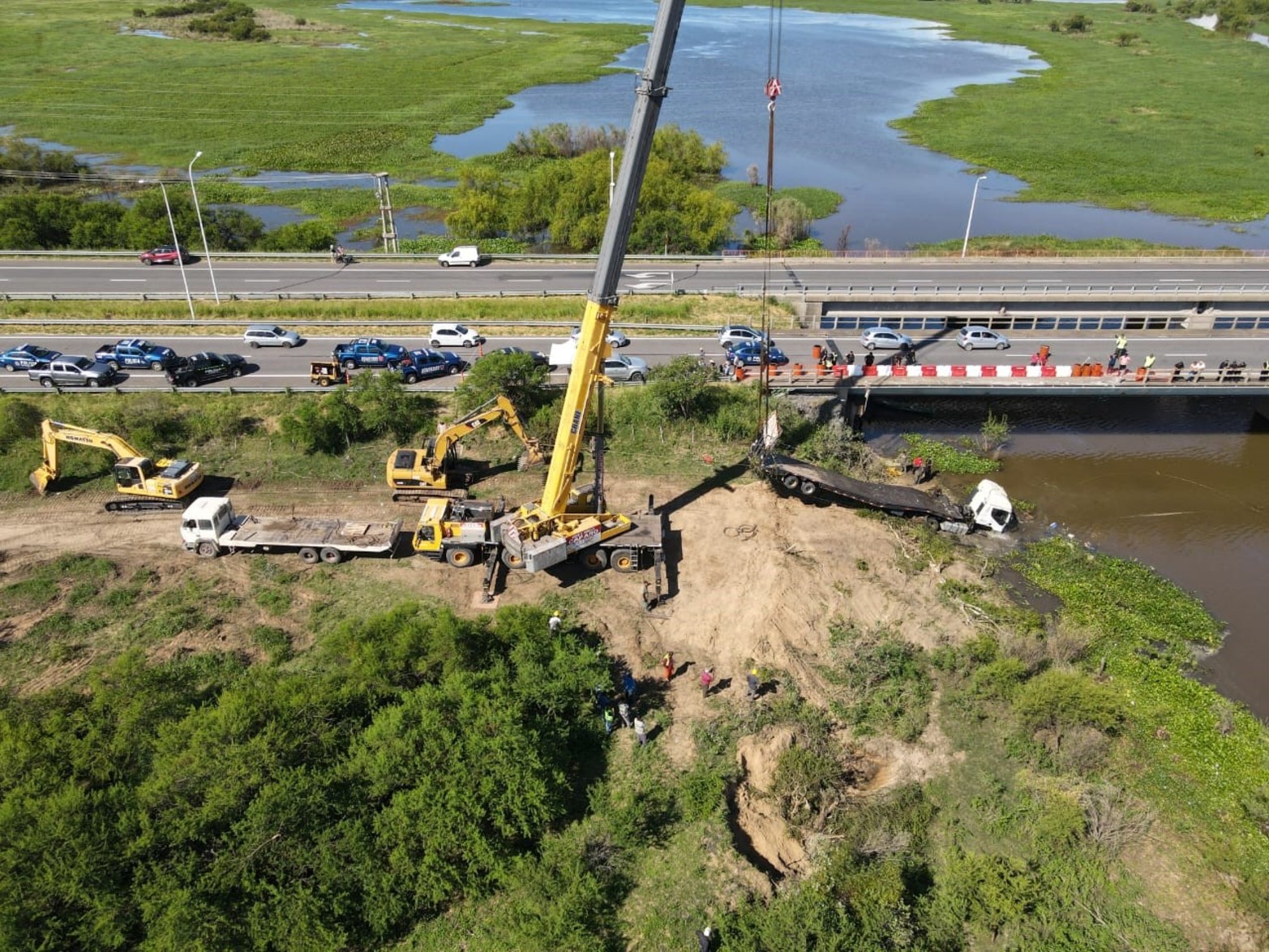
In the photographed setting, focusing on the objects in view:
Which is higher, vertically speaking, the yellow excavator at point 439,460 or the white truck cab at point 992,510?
the yellow excavator at point 439,460

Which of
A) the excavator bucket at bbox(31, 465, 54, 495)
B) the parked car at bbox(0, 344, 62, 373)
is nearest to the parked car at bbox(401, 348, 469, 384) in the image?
the excavator bucket at bbox(31, 465, 54, 495)

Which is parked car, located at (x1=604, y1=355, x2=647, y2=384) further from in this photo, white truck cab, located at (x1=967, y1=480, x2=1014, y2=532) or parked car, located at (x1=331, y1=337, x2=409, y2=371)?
white truck cab, located at (x1=967, y1=480, x2=1014, y2=532)

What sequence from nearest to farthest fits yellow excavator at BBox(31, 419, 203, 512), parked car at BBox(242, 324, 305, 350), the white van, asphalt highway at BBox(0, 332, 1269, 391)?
yellow excavator at BBox(31, 419, 203, 512), asphalt highway at BBox(0, 332, 1269, 391), parked car at BBox(242, 324, 305, 350), the white van

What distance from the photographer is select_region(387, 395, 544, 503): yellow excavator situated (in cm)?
3106

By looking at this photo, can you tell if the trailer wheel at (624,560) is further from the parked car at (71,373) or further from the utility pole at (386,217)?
the utility pole at (386,217)

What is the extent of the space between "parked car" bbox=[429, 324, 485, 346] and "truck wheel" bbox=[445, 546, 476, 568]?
18.5m

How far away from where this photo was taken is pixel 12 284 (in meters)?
52.2

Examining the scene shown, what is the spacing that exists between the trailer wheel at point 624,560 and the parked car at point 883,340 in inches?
878

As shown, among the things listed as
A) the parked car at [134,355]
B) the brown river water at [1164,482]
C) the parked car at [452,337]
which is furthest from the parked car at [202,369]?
the brown river water at [1164,482]

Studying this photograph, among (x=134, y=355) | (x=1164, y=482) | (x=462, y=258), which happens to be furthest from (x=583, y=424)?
(x=462, y=258)

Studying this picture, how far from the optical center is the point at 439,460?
31.6m

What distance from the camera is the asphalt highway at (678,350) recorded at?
133 ft

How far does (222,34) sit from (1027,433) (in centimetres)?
17882

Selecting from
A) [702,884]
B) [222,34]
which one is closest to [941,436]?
[702,884]
